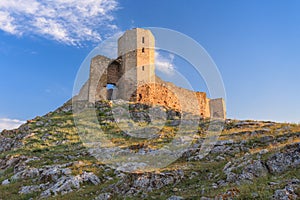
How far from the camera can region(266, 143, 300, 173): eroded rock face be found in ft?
35.0

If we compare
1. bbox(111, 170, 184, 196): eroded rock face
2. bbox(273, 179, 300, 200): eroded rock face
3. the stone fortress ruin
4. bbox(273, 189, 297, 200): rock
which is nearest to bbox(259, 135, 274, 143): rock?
bbox(111, 170, 184, 196): eroded rock face

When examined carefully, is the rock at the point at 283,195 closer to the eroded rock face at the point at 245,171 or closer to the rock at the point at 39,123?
the eroded rock face at the point at 245,171

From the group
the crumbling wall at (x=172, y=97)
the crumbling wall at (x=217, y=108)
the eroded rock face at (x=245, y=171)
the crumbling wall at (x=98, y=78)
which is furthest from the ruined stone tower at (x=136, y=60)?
the eroded rock face at (x=245, y=171)

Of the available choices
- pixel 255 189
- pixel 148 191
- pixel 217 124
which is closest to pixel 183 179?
pixel 148 191

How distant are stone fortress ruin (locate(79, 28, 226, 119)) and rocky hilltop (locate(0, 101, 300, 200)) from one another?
32.5ft

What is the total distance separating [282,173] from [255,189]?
2.03 metres

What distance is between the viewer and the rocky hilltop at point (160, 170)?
1004cm

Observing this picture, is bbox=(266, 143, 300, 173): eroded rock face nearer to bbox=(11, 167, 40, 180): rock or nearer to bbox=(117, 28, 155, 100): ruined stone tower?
bbox=(11, 167, 40, 180): rock

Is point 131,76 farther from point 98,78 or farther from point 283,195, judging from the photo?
point 283,195

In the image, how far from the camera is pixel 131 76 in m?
36.1

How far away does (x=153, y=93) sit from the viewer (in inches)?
1441

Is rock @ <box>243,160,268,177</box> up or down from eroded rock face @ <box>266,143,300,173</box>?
down

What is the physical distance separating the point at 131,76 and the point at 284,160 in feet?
88.1

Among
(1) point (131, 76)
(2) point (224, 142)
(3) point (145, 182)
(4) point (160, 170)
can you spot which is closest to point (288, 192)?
(3) point (145, 182)
